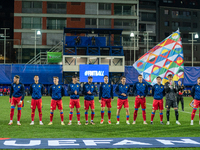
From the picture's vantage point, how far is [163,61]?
61.2 ft

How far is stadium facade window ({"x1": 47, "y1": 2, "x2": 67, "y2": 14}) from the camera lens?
5974cm

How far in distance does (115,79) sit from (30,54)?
19501 millimetres

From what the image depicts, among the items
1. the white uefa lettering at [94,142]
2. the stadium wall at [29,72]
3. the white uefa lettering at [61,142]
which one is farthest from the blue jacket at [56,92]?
the stadium wall at [29,72]

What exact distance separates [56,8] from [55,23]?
9.94 feet

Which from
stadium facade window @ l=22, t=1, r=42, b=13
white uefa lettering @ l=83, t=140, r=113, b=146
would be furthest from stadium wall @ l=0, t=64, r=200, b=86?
white uefa lettering @ l=83, t=140, r=113, b=146

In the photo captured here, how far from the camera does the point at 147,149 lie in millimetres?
8156

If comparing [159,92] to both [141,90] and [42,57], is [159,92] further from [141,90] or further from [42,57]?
[42,57]

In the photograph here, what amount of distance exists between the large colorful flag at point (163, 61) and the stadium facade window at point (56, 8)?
1720 inches

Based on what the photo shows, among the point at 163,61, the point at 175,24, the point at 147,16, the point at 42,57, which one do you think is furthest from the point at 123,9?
the point at 163,61

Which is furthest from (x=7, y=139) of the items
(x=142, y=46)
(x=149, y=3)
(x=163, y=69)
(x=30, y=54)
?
(x=149, y=3)

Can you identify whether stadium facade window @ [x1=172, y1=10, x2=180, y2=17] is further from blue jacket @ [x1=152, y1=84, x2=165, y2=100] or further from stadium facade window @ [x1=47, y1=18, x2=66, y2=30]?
blue jacket @ [x1=152, y1=84, x2=165, y2=100]

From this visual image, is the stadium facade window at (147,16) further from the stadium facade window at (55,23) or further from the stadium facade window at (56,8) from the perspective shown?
the stadium facade window at (55,23)

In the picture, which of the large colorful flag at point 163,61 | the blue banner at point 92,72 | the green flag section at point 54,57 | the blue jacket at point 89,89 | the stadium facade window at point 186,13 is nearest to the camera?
the blue jacket at point 89,89

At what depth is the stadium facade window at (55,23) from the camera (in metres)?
59.9
